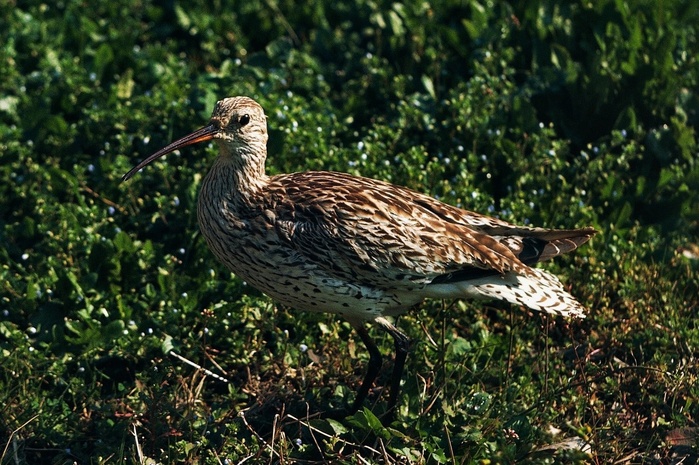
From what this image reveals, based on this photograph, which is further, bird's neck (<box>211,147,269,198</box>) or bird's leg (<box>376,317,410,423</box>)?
bird's neck (<box>211,147,269,198</box>)

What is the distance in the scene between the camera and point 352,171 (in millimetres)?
8062

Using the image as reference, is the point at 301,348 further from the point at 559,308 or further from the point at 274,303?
the point at 559,308

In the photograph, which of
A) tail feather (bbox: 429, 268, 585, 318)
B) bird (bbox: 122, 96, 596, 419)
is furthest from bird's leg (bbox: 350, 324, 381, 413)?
tail feather (bbox: 429, 268, 585, 318)

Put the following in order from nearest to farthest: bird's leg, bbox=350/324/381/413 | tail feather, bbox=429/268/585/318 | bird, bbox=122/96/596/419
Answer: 1. bird, bbox=122/96/596/419
2. tail feather, bbox=429/268/585/318
3. bird's leg, bbox=350/324/381/413

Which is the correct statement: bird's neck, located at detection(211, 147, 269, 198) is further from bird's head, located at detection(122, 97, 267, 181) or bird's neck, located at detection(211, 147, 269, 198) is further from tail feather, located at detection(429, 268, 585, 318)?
tail feather, located at detection(429, 268, 585, 318)

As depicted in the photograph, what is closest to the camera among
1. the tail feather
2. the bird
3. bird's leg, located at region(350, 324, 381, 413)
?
the bird

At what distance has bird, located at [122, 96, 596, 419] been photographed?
628 cm

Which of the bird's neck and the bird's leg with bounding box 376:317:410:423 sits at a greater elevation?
the bird's neck

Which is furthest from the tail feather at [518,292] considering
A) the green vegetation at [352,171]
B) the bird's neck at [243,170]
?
the bird's neck at [243,170]

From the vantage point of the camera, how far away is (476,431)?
20.0 ft

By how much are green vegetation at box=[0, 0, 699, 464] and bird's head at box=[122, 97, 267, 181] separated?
960 mm

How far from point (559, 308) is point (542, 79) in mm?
3005

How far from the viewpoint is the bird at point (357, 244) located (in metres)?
6.28

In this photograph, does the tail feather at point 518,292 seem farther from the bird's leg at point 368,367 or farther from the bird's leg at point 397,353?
the bird's leg at point 368,367
